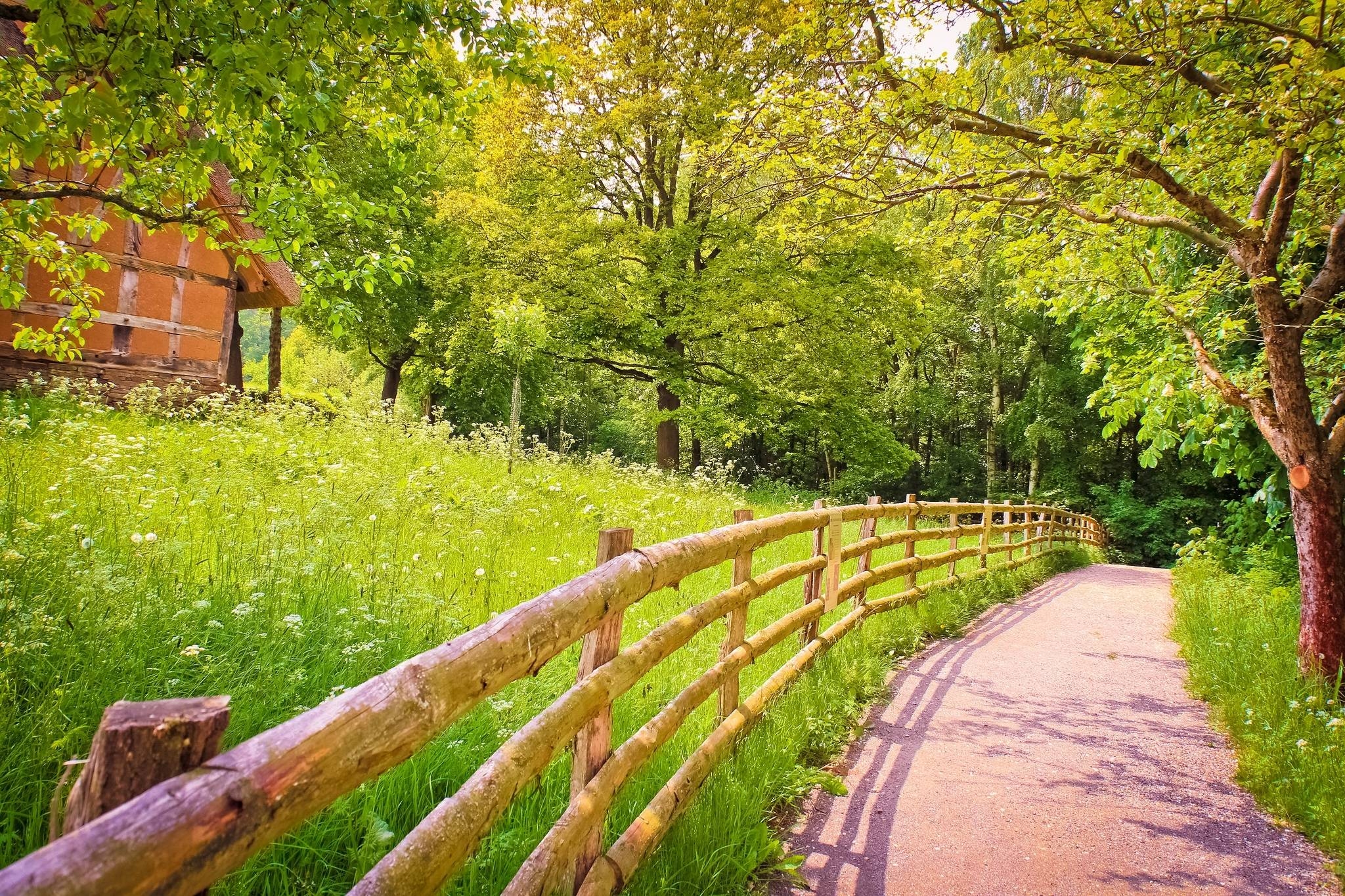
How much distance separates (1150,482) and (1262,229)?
2529 centimetres

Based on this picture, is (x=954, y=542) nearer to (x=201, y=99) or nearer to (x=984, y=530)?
(x=984, y=530)

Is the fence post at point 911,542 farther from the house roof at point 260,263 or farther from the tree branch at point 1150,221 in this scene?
the house roof at point 260,263

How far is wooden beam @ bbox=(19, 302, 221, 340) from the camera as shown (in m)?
11.5

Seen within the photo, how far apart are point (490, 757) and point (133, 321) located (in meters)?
14.1

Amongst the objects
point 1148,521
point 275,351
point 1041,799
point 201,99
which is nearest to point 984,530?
point 1041,799

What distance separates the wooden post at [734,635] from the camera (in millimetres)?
3879

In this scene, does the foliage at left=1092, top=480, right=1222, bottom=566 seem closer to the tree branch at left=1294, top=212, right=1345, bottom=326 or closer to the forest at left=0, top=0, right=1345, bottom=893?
the forest at left=0, top=0, right=1345, bottom=893

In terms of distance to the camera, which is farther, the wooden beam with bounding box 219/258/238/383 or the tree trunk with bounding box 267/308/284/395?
the tree trunk with bounding box 267/308/284/395

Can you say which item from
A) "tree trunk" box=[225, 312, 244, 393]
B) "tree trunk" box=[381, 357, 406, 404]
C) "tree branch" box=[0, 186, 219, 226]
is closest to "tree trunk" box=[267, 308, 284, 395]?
"tree trunk" box=[225, 312, 244, 393]

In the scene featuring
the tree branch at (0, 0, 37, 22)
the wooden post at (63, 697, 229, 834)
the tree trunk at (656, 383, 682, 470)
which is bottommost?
the wooden post at (63, 697, 229, 834)

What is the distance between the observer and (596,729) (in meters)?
2.58

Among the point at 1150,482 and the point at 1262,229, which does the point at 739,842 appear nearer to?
the point at 1262,229

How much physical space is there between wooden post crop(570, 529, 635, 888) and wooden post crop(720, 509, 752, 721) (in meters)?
1.27

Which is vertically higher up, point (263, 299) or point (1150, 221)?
point (263, 299)
